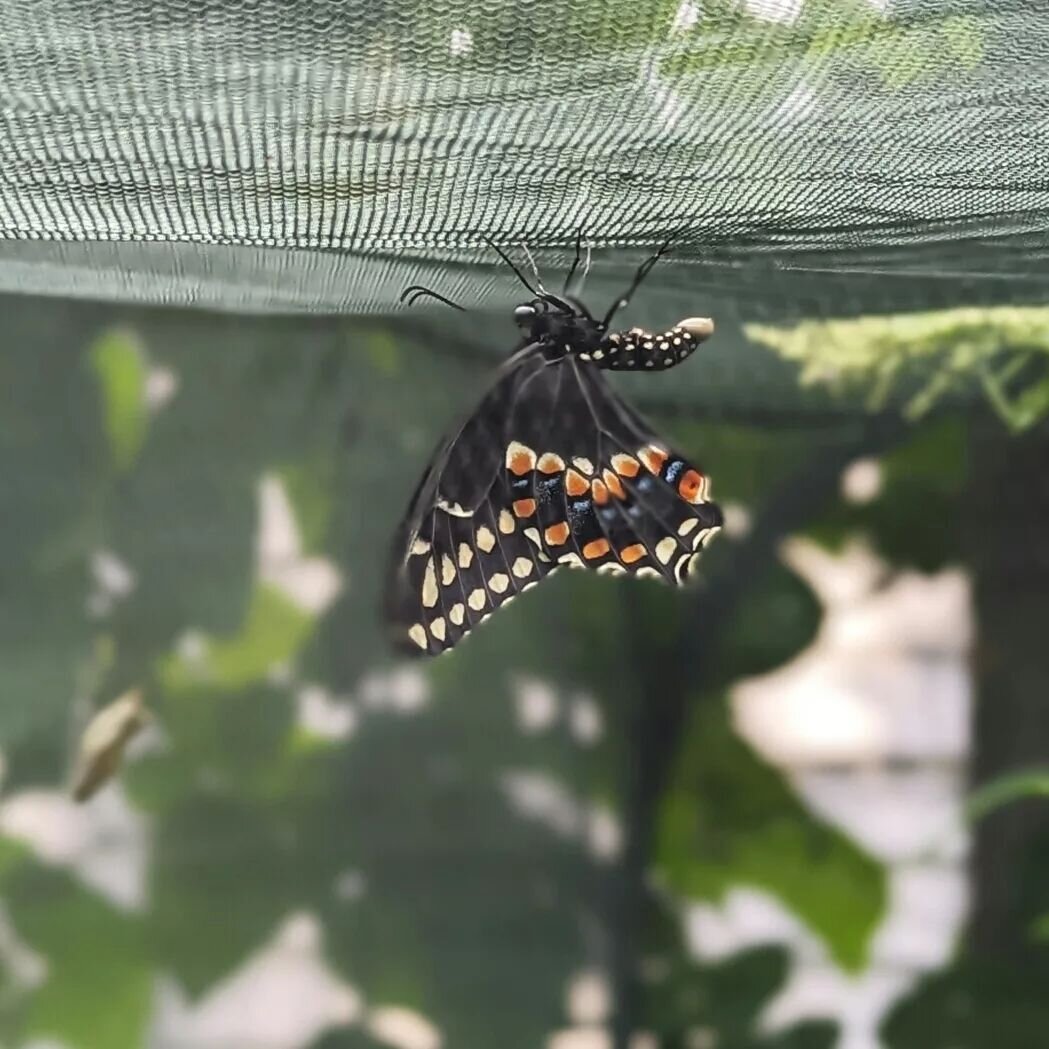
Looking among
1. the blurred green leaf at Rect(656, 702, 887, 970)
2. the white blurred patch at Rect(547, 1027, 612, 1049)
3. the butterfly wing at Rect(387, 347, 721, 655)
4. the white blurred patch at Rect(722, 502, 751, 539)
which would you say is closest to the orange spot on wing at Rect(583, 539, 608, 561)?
the butterfly wing at Rect(387, 347, 721, 655)

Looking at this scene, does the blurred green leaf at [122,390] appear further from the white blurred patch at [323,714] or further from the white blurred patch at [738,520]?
the white blurred patch at [738,520]

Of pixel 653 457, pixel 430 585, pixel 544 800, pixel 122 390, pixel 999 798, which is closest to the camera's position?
pixel 653 457

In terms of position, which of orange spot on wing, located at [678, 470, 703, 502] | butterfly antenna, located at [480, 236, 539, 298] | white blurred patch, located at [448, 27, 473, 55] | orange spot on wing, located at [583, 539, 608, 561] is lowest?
orange spot on wing, located at [583, 539, 608, 561]

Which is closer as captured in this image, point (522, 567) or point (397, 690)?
point (522, 567)

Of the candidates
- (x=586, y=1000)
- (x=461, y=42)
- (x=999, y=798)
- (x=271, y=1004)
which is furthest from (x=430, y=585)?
(x=586, y=1000)

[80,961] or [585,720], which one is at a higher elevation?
[585,720]

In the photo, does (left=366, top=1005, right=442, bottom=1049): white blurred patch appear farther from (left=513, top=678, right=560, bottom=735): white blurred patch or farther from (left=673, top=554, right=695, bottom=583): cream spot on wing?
(left=673, top=554, right=695, bottom=583): cream spot on wing

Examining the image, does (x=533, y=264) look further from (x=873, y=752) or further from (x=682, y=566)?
(x=873, y=752)
